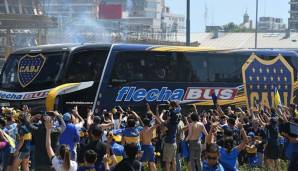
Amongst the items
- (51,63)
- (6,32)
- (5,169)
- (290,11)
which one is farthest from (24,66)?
(290,11)

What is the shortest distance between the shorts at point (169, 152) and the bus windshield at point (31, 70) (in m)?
6.81

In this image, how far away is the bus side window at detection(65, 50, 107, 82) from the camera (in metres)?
22.7

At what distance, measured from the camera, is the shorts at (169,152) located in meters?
16.6

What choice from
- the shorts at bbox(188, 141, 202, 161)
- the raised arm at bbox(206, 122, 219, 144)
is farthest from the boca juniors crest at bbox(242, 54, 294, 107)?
the raised arm at bbox(206, 122, 219, 144)

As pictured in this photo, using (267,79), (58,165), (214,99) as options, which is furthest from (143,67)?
(58,165)

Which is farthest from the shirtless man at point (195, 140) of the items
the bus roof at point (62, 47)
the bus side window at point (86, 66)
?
the bus roof at point (62, 47)

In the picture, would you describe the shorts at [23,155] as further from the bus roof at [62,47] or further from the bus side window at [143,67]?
the bus side window at [143,67]

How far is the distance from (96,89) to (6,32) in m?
46.4

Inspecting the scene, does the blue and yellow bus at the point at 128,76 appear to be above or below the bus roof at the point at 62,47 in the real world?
below

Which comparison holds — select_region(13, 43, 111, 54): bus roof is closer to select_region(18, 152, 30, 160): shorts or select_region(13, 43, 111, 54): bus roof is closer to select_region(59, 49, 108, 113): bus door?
select_region(59, 49, 108, 113): bus door

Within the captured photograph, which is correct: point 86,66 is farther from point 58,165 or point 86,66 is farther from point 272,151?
point 58,165

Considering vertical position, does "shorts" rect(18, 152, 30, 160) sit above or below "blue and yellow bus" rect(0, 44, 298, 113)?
below

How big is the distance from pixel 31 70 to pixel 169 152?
807cm

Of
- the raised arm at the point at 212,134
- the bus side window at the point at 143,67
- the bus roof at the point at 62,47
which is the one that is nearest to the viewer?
the raised arm at the point at 212,134
